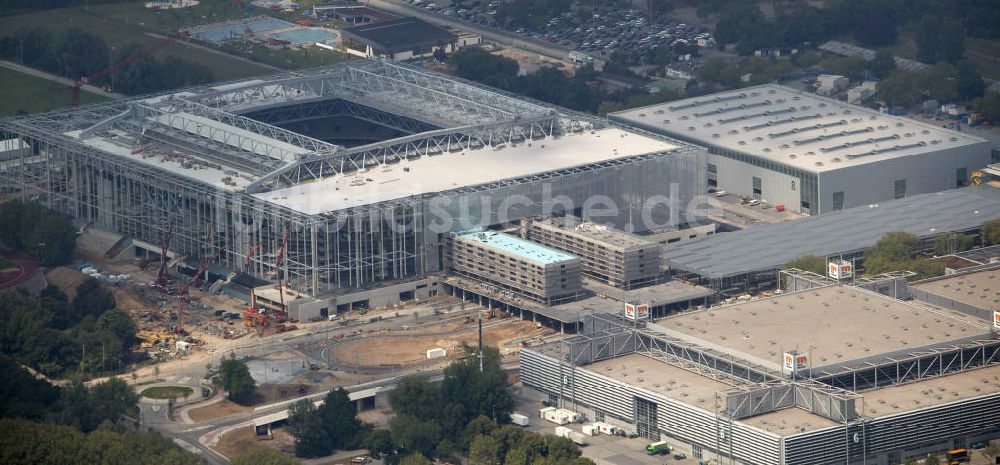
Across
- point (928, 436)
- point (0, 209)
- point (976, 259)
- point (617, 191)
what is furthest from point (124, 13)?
point (928, 436)

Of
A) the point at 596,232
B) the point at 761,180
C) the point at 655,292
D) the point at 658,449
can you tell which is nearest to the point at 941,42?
the point at 761,180

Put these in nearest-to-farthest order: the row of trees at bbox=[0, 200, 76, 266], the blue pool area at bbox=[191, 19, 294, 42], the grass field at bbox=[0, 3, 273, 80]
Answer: the row of trees at bbox=[0, 200, 76, 266] → the grass field at bbox=[0, 3, 273, 80] → the blue pool area at bbox=[191, 19, 294, 42]

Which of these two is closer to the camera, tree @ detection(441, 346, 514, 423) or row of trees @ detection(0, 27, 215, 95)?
tree @ detection(441, 346, 514, 423)

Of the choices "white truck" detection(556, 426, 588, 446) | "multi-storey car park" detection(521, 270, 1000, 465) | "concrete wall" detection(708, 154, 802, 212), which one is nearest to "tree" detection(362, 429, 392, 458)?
"white truck" detection(556, 426, 588, 446)

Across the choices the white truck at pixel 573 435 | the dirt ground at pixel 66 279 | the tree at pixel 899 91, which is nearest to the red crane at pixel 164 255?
the dirt ground at pixel 66 279

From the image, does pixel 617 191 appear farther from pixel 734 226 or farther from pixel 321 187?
pixel 321 187

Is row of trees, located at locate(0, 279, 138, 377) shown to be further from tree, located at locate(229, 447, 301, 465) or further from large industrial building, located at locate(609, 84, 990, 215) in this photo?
large industrial building, located at locate(609, 84, 990, 215)
